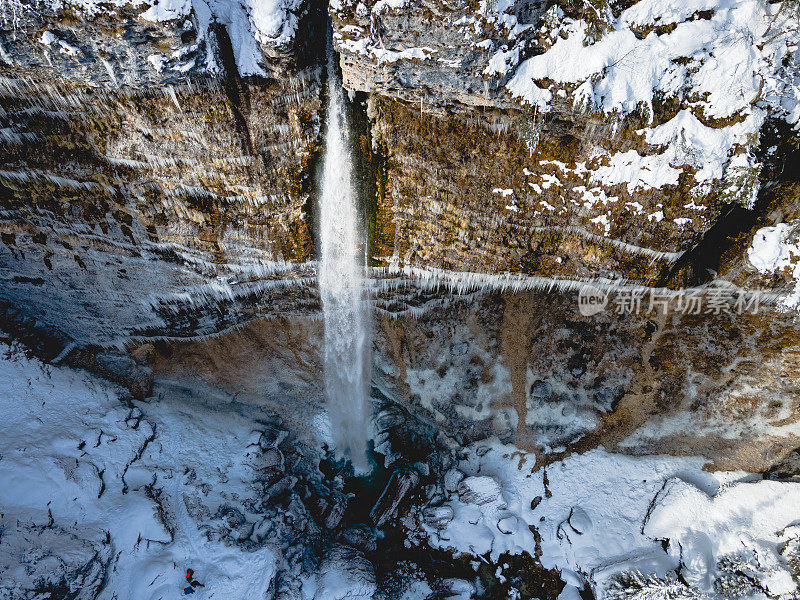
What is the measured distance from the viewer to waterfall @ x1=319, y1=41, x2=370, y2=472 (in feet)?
19.6

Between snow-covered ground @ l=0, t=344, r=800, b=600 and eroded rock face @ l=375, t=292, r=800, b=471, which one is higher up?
eroded rock face @ l=375, t=292, r=800, b=471

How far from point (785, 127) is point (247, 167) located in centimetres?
658

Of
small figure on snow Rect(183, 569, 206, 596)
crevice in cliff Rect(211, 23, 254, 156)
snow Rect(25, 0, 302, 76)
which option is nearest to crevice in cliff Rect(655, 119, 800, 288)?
snow Rect(25, 0, 302, 76)

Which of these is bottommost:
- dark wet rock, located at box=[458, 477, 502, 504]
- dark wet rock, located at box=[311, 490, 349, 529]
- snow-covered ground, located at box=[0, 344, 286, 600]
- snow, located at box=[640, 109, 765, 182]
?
dark wet rock, located at box=[311, 490, 349, 529]

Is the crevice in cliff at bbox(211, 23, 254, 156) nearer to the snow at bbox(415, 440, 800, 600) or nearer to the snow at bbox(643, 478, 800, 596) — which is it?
the snow at bbox(415, 440, 800, 600)

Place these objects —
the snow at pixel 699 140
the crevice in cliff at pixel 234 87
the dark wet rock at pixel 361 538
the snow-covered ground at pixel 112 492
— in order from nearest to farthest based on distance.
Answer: the snow at pixel 699 140
the crevice in cliff at pixel 234 87
the snow-covered ground at pixel 112 492
the dark wet rock at pixel 361 538

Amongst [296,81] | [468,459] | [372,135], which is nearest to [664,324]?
[468,459]

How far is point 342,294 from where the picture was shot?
7367mm

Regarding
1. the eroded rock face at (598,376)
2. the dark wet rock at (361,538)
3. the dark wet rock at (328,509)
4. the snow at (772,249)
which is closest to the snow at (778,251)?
the snow at (772,249)

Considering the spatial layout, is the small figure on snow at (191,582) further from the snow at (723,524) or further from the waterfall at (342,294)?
the snow at (723,524)

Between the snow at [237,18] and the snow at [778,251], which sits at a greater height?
the snow at [237,18]

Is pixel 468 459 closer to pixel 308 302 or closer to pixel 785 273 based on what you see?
pixel 308 302

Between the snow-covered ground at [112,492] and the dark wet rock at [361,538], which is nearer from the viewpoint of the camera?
the snow-covered ground at [112,492]

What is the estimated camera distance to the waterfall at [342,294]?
5.96 meters
